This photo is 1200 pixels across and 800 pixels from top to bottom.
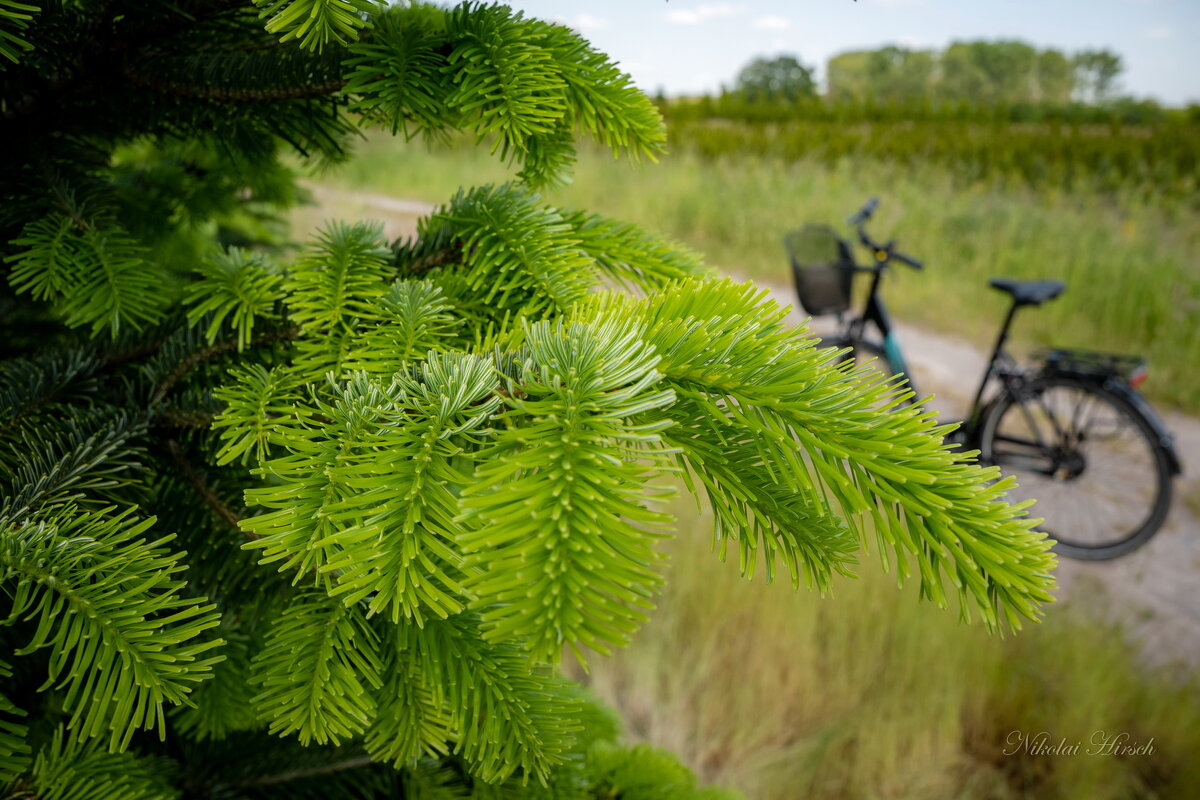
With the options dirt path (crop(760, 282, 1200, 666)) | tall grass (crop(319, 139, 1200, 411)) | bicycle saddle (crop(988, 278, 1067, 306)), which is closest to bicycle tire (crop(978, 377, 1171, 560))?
dirt path (crop(760, 282, 1200, 666))

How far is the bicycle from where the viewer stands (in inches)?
122

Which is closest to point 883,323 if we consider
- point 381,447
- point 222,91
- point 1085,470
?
point 1085,470

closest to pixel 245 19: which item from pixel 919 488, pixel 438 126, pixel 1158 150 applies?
pixel 438 126

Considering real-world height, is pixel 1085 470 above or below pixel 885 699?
above

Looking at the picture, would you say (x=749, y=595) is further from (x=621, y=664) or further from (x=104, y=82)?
(x=104, y=82)

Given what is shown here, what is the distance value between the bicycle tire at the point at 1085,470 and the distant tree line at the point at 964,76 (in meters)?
2.12

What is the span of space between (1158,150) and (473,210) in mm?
14200

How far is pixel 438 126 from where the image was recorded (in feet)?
1.85

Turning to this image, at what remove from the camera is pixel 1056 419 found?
11.2 ft

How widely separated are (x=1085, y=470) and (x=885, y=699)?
8.51 ft

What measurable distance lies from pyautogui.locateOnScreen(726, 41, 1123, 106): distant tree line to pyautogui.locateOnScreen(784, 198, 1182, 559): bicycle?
1.19 metres

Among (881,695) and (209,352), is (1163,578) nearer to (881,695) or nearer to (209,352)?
(881,695)

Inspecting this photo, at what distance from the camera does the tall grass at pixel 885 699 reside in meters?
1.73

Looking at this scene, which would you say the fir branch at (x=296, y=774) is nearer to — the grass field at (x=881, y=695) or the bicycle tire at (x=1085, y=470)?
the grass field at (x=881, y=695)
